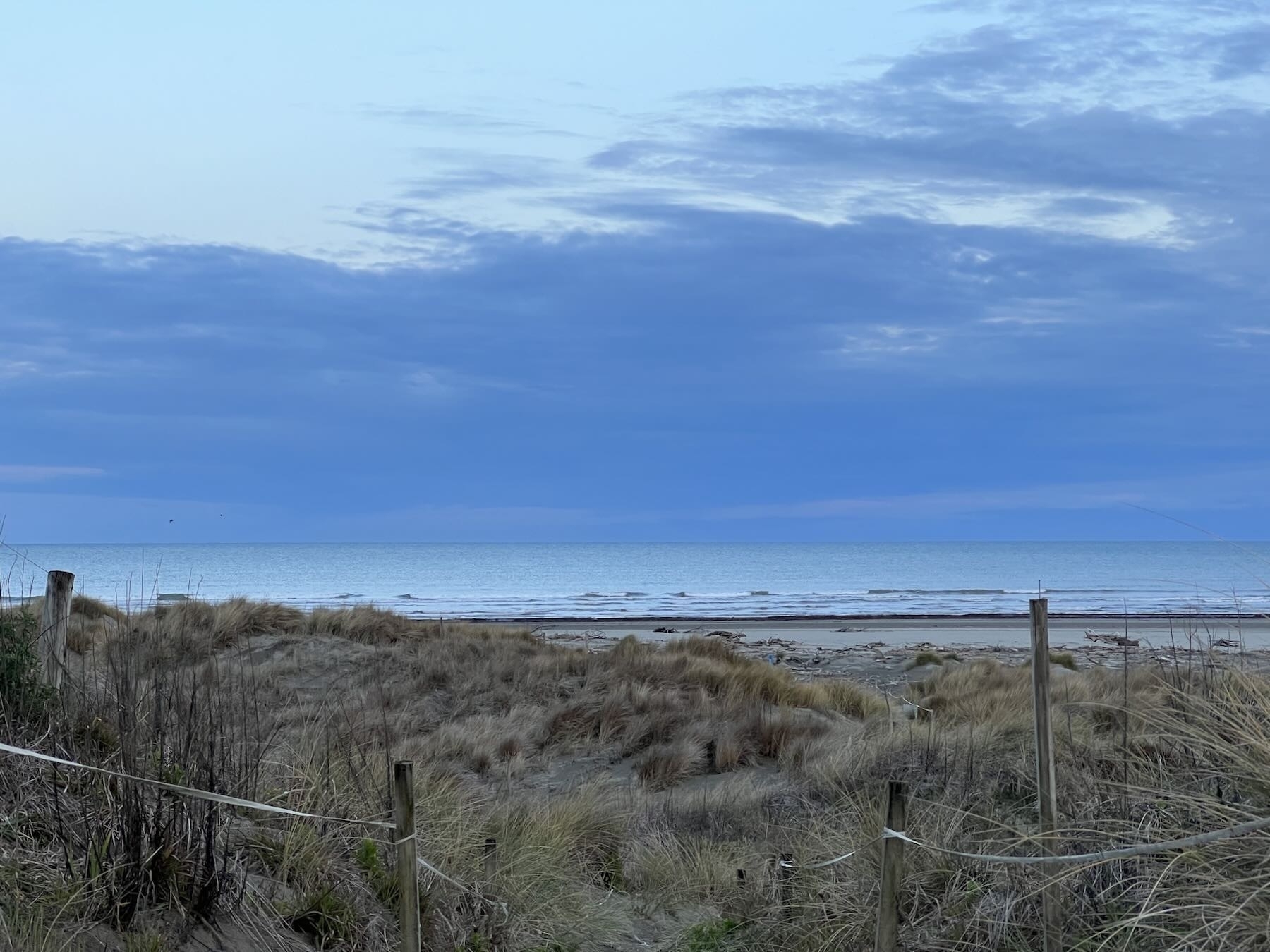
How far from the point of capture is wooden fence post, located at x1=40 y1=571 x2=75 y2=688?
6.61 meters

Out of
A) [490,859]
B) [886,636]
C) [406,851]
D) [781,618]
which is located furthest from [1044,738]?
[781,618]

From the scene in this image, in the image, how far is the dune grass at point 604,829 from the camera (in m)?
4.77

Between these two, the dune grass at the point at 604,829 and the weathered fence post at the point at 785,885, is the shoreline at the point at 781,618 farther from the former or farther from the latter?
the weathered fence post at the point at 785,885

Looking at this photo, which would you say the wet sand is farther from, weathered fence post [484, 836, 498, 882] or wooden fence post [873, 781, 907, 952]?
wooden fence post [873, 781, 907, 952]

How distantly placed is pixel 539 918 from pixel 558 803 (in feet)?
7.65

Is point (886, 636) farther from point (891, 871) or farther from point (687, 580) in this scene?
point (687, 580)

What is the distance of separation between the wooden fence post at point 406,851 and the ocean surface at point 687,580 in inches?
95.0

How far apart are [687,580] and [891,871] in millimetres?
75461

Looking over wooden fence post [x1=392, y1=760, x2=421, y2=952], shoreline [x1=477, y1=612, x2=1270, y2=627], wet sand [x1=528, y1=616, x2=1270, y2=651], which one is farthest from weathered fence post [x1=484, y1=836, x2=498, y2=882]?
shoreline [x1=477, y1=612, x2=1270, y2=627]

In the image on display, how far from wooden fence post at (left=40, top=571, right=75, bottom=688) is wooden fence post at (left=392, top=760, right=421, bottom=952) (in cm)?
249

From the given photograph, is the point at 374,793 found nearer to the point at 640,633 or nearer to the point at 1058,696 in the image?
the point at 1058,696

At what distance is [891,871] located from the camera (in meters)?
5.14

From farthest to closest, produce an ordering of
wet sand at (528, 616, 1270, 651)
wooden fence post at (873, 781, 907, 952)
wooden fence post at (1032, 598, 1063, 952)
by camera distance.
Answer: wet sand at (528, 616, 1270, 651), wooden fence post at (1032, 598, 1063, 952), wooden fence post at (873, 781, 907, 952)

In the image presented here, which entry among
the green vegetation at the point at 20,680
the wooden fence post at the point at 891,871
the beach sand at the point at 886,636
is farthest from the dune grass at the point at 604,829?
the beach sand at the point at 886,636
